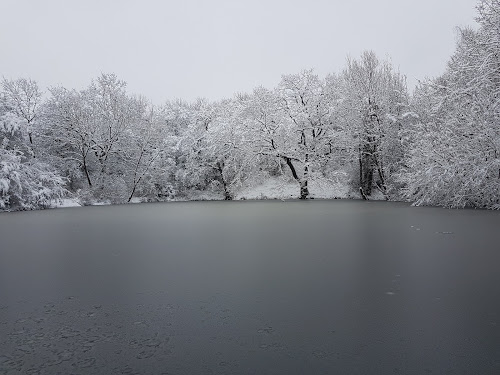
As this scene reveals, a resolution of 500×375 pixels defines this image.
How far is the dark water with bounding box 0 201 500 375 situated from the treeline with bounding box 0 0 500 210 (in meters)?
12.4

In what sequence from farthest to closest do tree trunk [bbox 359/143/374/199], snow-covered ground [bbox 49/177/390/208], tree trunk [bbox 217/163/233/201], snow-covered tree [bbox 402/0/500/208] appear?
tree trunk [bbox 217/163/233/201]
snow-covered ground [bbox 49/177/390/208]
tree trunk [bbox 359/143/374/199]
snow-covered tree [bbox 402/0/500/208]

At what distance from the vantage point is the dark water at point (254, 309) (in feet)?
6.67

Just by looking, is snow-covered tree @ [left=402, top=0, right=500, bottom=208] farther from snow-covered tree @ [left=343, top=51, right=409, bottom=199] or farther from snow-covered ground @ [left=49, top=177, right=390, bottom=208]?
snow-covered ground @ [left=49, top=177, right=390, bottom=208]

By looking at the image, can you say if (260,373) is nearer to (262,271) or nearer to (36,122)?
(262,271)

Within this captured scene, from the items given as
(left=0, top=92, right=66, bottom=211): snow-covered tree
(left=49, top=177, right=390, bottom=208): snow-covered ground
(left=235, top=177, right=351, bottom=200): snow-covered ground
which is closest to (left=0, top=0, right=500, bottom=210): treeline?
(left=0, top=92, right=66, bottom=211): snow-covered tree

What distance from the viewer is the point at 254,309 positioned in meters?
2.89

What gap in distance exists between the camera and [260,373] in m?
1.90

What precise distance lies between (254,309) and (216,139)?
73.3 ft

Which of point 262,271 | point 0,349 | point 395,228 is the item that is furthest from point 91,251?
point 395,228

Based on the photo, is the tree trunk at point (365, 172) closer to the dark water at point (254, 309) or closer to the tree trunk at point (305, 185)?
the tree trunk at point (305, 185)

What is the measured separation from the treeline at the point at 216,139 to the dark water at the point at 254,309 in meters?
12.4

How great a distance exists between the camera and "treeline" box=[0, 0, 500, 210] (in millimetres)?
18875

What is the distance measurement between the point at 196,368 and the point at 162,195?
26.0m

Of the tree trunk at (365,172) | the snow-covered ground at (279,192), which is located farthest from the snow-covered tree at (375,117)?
the snow-covered ground at (279,192)
